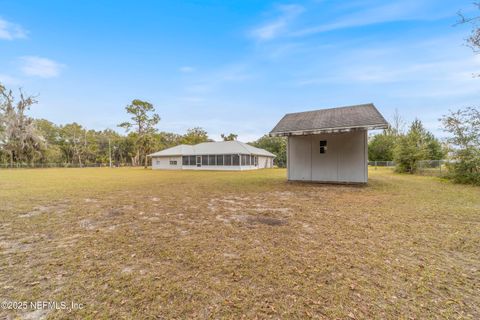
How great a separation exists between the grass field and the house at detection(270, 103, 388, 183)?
17.4 feet

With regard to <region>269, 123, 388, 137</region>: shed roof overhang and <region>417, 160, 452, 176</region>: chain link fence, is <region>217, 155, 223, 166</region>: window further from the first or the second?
<region>417, 160, 452, 176</region>: chain link fence

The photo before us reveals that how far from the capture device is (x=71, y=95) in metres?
23.1

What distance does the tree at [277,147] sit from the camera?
34.3 meters

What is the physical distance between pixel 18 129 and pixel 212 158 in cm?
2813

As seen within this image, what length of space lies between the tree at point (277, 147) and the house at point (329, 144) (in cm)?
2212

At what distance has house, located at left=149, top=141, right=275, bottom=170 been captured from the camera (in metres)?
24.1

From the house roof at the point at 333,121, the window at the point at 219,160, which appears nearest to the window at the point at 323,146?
the house roof at the point at 333,121

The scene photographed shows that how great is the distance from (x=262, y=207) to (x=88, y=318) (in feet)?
15.3

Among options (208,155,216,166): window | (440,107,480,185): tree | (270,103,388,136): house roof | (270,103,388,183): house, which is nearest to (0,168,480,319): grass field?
(270,103,388,136): house roof

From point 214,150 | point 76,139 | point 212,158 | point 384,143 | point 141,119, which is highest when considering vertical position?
point 141,119

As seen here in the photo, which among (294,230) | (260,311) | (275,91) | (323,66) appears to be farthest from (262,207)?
(275,91)

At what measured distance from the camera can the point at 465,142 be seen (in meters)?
10.4

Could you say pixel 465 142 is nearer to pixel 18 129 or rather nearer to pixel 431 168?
pixel 431 168

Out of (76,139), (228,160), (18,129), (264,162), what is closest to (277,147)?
(264,162)
